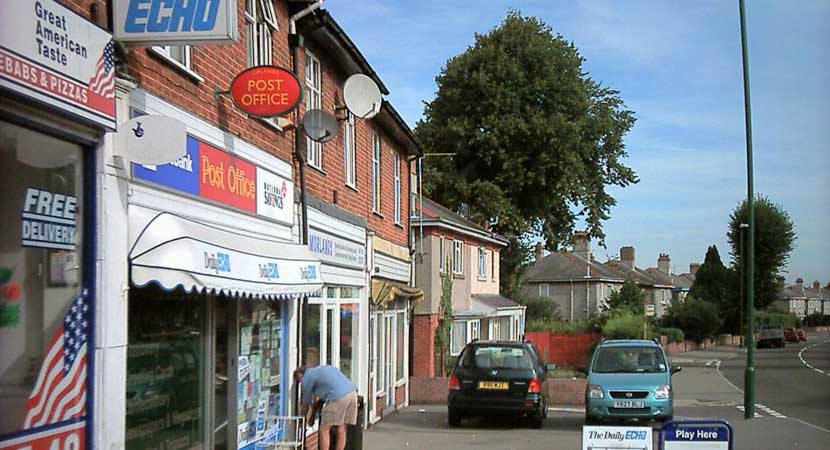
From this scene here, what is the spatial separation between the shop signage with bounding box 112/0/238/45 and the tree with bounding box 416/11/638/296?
32.2 metres

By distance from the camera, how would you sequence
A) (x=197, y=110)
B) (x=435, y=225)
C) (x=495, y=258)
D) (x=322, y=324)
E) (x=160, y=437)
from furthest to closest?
(x=495, y=258) → (x=435, y=225) → (x=322, y=324) → (x=197, y=110) → (x=160, y=437)

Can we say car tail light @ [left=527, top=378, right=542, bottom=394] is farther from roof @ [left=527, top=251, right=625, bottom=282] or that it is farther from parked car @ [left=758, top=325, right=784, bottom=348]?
parked car @ [left=758, top=325, right=784, bottom=348]

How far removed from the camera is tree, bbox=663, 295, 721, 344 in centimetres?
6906

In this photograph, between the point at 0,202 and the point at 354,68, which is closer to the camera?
the point at 0,202

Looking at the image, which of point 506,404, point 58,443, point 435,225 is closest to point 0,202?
point 58,443

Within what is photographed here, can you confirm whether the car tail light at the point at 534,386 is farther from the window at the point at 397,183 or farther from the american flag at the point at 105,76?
the american flag at the point at 105,76

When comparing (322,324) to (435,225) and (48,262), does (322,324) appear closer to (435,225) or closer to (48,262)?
(48,262)

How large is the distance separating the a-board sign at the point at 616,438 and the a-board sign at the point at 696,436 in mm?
258

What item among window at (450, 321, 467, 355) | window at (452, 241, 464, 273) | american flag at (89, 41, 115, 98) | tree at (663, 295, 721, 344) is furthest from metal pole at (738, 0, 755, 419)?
tree at (663, 295, 721, 344)

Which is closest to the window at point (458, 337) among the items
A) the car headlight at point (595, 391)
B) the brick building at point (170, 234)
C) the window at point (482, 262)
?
the window at point (482, 262)

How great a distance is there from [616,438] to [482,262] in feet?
89.3

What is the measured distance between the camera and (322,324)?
47.2 feet

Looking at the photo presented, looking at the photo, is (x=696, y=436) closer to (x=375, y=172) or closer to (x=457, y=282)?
(x=375, y=172)

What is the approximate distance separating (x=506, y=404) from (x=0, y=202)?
1353 cm
